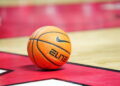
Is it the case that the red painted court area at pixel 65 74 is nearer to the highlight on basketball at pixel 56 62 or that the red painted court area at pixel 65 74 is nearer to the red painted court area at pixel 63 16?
the highlight on basketball at pixel 56 62

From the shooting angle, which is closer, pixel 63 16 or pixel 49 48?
pixel 49 48

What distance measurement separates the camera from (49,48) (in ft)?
11.5

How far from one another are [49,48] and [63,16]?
8.02m

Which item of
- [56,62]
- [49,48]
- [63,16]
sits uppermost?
[63,16]

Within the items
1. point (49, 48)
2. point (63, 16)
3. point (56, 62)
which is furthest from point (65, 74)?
point (63, 16)

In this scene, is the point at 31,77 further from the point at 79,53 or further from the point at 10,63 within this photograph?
the point at 79,53

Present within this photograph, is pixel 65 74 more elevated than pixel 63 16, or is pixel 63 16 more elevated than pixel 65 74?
pixel 63 16

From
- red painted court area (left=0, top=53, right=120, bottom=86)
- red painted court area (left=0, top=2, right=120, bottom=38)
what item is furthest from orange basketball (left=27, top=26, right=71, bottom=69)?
red painted court area (left=0, top=2, right=120, bottom=38)

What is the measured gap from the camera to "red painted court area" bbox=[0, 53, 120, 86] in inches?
124

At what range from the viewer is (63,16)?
11.5 metres

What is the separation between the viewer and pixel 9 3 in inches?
490

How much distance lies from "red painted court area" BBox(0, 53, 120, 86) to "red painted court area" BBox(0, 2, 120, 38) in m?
5.29

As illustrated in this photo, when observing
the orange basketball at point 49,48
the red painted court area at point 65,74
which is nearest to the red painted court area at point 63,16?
the red painted court area at point 65,74

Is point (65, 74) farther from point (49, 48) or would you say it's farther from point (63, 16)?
point (63, 16)
